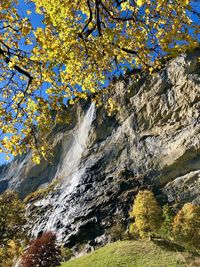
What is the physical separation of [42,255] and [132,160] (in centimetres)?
4617

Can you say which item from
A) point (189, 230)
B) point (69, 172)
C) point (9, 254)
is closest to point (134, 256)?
point (189, 230)

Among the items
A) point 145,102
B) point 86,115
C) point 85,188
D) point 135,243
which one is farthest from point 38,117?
point 86,115

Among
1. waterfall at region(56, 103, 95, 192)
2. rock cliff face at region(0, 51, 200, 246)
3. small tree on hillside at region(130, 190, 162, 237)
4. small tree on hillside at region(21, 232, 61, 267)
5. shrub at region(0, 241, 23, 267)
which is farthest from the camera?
waterfall at region(56, 103, 95, 192)

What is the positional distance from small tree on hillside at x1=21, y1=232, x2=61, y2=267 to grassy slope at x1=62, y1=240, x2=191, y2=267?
2.00 m

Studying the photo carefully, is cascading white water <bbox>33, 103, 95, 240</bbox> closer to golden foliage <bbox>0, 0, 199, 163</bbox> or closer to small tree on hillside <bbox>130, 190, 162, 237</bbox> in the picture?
small tree on hillside <bbox>130, 190, 162, 237</bbox>

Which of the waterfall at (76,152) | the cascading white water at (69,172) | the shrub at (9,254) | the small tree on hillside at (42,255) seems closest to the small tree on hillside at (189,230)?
the small tree on hillside at (42,255)

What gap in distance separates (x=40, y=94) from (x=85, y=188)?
251ft

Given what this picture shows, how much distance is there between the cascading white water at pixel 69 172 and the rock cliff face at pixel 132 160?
35 cm

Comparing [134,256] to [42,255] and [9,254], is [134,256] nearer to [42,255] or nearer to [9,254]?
[42,255]

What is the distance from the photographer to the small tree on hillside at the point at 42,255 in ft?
131

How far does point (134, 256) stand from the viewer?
1496 inches

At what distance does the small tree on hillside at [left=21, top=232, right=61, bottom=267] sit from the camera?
131ft

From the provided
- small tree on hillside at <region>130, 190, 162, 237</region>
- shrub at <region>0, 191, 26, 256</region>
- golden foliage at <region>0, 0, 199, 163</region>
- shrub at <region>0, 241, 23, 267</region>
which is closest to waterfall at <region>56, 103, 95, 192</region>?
shrub at <region>0, 241, 23, 267</region>

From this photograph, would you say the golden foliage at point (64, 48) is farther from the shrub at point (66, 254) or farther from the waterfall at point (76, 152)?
the waterfall at point (76, 152)
